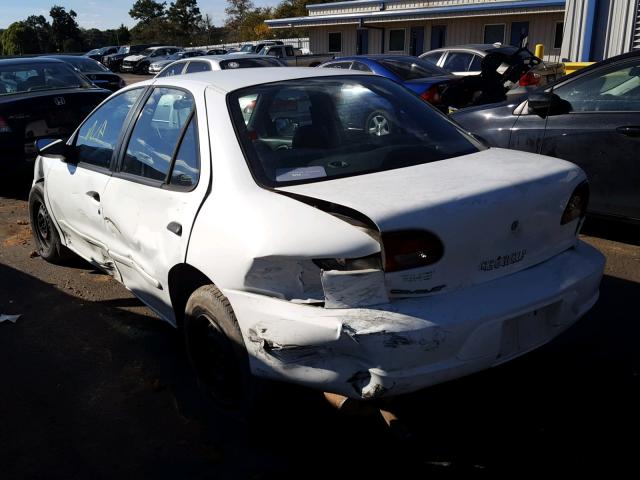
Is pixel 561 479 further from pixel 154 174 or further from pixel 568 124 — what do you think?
pixel 568 124

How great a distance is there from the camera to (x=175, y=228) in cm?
308

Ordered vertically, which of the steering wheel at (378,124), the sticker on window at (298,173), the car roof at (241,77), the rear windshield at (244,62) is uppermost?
the car roof at (241,77)

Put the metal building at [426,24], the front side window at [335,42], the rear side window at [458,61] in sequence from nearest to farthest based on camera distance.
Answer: the rear side window at [458,61], the metal building at [426,24], the front side window at [335,42]

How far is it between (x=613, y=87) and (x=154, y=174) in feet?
12.8

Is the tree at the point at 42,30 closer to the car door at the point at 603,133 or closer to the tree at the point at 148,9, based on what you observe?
the tree at the point at 148,9

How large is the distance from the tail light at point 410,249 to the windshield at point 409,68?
8.50 metres

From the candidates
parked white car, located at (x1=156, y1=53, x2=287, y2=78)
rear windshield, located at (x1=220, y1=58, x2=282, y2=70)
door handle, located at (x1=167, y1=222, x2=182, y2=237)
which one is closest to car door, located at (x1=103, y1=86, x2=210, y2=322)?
door handle, located at (x1=167, y1=222, x2=182, y2=237)

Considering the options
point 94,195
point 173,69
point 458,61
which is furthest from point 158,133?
point 458,61

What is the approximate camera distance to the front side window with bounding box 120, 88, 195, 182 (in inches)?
132

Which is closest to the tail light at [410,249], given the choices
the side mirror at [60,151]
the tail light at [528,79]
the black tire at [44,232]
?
the side mirror at [60,151]

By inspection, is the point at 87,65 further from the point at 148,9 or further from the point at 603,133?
the point at 148,9

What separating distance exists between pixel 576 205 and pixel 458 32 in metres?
28.7

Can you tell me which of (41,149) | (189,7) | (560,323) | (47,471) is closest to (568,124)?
(560,323)

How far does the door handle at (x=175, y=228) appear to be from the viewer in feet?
9.98
